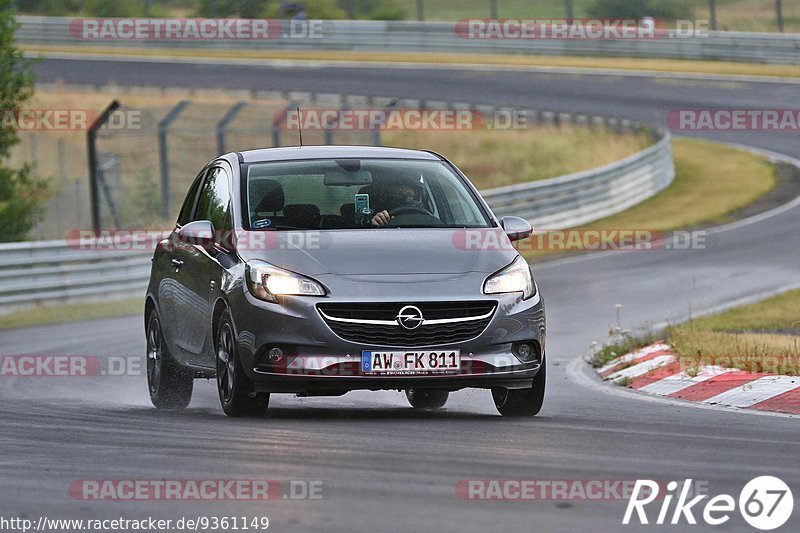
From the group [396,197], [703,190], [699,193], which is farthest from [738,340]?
[703,190]

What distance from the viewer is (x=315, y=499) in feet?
21.0

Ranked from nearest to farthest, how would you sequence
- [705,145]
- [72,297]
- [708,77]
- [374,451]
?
[374,451]
[72,297]
[705,145]
[708,77]

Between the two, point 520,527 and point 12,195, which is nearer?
point 520,527

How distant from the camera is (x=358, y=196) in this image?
9.80 m

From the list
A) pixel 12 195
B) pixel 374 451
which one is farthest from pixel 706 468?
pixel 12 195

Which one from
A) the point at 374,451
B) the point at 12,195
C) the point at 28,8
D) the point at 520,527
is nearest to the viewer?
the point at 520,527

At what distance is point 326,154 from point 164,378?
199 cm

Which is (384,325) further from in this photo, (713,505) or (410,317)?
(713,505)

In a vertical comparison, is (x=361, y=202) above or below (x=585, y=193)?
above

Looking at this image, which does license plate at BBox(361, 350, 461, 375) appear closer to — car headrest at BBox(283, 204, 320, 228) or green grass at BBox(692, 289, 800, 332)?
car headrest at BBox(283, 204, 320, 228)

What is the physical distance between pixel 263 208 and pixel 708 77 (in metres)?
38.3

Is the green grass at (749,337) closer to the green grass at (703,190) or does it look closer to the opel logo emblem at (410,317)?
the opel logo emblem at (410,317)

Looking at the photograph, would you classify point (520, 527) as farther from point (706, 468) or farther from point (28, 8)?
point (28, 8)

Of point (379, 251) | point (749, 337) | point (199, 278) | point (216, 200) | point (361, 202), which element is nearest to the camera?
point (379, 251)
